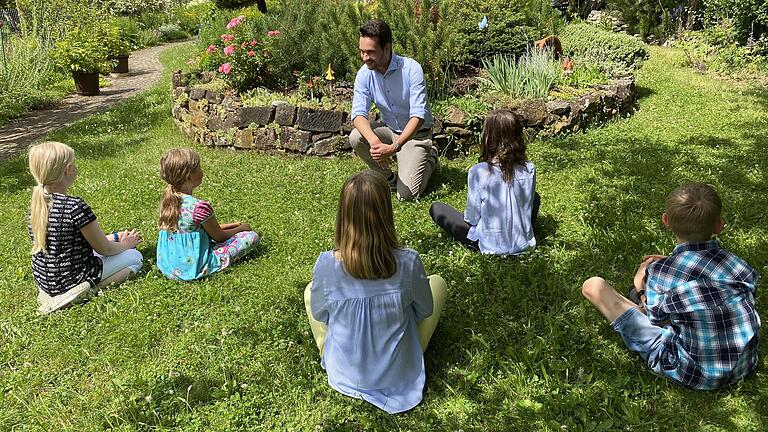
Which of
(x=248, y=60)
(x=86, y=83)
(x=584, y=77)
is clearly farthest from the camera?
(x=86, y=83)

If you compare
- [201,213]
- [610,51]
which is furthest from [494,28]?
[201,213]

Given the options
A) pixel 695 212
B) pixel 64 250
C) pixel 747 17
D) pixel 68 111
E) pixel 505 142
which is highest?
pixel 747 17

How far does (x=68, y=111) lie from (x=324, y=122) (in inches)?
271

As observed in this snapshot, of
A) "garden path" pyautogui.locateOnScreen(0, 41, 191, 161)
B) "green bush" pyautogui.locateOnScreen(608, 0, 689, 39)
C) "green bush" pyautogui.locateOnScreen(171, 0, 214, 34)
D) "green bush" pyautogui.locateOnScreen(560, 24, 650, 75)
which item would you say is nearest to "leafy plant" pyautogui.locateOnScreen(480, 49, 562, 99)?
"green bush" pyautogui.locateOnScreen(560, 24, 650, 75)

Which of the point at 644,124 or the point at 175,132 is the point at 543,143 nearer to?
the point at 644,124

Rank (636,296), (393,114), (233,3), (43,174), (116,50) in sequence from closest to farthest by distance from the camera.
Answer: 1. (636,296)
2. (43,174)
3. (393,114)
4. (116,50)
5. (233,3)

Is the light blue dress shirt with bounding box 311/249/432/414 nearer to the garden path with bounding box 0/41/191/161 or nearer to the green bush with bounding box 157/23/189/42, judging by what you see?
the garden path with bounding box 0/41/191/161

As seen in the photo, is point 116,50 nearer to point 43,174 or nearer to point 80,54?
point 80,54

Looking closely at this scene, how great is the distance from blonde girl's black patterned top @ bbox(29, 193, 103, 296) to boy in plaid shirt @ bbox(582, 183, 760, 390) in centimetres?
338

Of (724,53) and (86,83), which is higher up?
(724,53)

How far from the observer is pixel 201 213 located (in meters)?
4.01

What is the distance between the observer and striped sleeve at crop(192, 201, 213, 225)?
4000 mm

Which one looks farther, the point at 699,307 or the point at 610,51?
the point at 610,51

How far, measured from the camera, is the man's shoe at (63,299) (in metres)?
3.81
